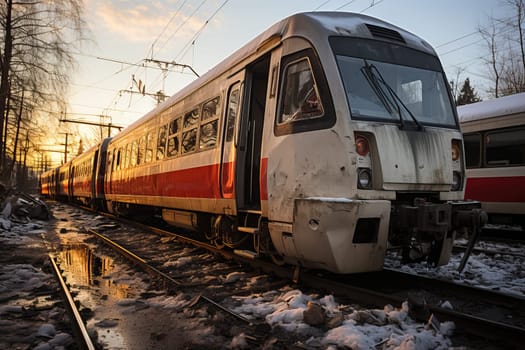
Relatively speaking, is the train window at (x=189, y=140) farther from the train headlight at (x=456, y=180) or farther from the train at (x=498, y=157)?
the train at (x=498, y=157)

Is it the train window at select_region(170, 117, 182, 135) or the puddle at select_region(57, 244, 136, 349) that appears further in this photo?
the train window at select_region(170, 117, 182, 135)

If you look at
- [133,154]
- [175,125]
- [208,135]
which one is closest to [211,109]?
[208,135]

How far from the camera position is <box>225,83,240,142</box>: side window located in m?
6.26

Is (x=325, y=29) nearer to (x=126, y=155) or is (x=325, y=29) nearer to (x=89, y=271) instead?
(x=89, y=271)

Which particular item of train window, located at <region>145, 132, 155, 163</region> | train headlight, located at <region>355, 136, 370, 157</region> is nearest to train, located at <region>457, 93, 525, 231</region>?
train headlight, located at <region>355, 136, 370, 157</region>

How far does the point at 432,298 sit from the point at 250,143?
3.18m

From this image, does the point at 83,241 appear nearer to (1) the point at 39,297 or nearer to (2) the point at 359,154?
(1) the point at 39,297

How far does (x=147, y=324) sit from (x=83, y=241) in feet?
22.7

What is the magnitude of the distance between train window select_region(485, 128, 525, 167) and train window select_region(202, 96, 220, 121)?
6.78 meters

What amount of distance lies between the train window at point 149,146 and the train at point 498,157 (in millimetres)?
7769

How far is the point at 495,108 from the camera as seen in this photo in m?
9.91

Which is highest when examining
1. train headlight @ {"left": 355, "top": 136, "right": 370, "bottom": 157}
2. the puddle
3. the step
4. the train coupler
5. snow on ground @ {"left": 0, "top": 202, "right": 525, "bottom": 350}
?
train headlight @ {"left": 355, "top": 136, "right": 370, "bottom": 157}

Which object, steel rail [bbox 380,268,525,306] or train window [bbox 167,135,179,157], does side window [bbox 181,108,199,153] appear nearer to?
train window [bbox 167,135,179,157]

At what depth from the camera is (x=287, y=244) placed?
4715 mm
